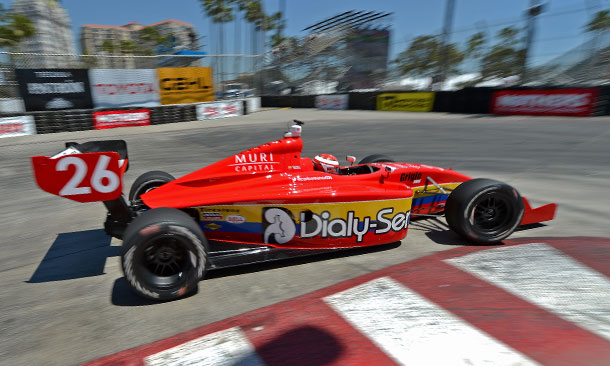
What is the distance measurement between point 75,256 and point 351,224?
3.32 meters

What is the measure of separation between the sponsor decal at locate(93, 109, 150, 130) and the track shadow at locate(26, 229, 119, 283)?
13777 millimetres

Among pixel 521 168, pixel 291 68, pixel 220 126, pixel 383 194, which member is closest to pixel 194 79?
pixel 220 126

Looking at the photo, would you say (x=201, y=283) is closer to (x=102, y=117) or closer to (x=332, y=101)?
(x=102, y=117)

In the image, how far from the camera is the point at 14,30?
95.4ft

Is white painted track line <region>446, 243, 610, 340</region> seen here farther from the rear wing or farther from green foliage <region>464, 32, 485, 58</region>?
green foliage <region>464, 32, 485, 58</region>

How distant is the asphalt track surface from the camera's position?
291 centimetres

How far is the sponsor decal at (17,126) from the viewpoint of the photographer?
1448 cm

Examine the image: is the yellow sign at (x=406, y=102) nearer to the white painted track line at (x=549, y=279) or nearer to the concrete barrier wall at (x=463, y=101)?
the concrete barrier wall at (x=463, y=101)

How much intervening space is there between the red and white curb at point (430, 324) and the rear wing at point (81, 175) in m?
1.46

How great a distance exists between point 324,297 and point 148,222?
1695mm

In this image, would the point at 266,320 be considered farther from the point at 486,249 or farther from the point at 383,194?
the point at 486,249

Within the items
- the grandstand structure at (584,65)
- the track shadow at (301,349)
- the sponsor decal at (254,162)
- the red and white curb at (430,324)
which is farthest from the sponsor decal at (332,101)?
the track shadow at (301,349)

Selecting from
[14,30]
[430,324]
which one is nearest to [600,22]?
[430,324]

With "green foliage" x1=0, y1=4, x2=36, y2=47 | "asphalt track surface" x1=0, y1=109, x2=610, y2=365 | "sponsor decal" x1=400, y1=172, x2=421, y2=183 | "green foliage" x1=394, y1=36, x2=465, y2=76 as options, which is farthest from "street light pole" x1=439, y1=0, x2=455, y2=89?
"green foliage" x1=0, y1=4, x2=36, y2=47
